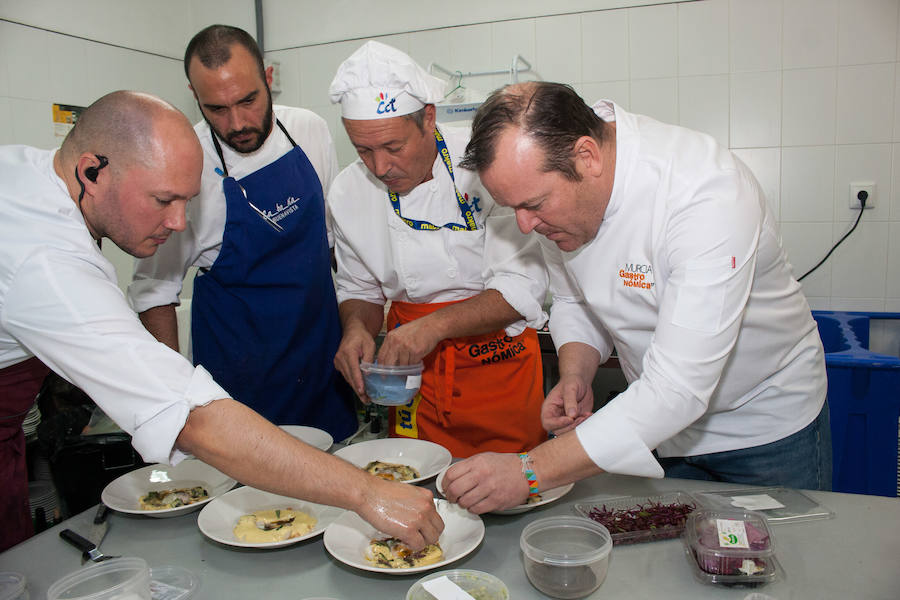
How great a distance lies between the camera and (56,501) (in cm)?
272

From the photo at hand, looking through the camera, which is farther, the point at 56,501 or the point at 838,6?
the point at 838,6

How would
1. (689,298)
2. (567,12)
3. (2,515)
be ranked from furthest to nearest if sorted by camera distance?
(567,12)
(2,515)
(689,298)

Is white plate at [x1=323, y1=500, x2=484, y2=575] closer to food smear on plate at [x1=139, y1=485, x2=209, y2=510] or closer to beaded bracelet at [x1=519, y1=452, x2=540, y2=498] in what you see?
beaded bracelet at [x1=519, y1=452, x2=540, y2=498]

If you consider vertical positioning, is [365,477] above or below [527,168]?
below

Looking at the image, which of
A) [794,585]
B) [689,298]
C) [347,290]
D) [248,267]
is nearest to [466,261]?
[347,290]

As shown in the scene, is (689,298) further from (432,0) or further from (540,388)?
(432,0)

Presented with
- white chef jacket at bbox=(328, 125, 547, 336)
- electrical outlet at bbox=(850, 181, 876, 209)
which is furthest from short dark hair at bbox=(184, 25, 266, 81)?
electrical outlet at bbox=(850, 181, 876, 209)

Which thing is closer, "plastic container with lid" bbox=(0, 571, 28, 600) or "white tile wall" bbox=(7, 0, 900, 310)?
"plastic container with lid" bbox=(0, 571, 28, 600)

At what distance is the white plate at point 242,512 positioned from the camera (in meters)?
1.29

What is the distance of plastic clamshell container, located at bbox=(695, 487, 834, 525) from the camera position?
1296 mm

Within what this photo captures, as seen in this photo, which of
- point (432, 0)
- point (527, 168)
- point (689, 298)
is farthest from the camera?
point (432, 0)

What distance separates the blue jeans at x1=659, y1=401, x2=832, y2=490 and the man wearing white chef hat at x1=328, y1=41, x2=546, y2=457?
24.7 inches

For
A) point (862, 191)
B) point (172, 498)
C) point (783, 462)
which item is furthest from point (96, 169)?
point (862, 191)

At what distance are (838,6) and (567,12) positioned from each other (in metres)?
1.26
